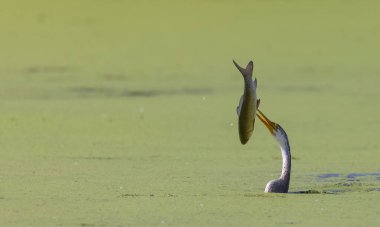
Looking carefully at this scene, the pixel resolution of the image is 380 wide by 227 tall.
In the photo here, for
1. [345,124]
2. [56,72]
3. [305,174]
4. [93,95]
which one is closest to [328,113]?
[345,124]

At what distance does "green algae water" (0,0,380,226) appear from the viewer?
5.12m

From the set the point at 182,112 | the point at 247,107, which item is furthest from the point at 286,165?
the point at 182,112

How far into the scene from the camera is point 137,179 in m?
5.77

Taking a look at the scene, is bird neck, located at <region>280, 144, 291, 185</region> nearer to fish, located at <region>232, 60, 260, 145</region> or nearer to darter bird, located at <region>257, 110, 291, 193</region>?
darter bird, located at <region>257, 110, 291, 193</region>

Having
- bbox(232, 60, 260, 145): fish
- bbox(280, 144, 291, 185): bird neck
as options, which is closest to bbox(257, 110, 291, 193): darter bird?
bbox(280, 144, 291, 185): bird neck

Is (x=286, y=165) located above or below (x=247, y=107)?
below

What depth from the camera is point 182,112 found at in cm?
817

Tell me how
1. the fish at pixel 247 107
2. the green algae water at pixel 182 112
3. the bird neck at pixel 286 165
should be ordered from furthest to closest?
the bird neck at pixel 286 165 < the green algae water at pixel 182 112 < the fish at pixel 247 107

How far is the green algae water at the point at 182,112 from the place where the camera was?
5.12 m

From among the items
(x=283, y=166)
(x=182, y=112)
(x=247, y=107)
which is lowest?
(x=283, y=166)

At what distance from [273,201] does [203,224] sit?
0.53 meters

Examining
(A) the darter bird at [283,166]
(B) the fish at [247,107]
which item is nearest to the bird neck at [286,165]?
(A) the darter bird at [283,166]

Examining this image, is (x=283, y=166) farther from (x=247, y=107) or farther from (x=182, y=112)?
(x=182, y=112)

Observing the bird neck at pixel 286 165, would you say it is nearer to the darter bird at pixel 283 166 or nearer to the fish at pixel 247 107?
the darter bird at pixel 283 166
